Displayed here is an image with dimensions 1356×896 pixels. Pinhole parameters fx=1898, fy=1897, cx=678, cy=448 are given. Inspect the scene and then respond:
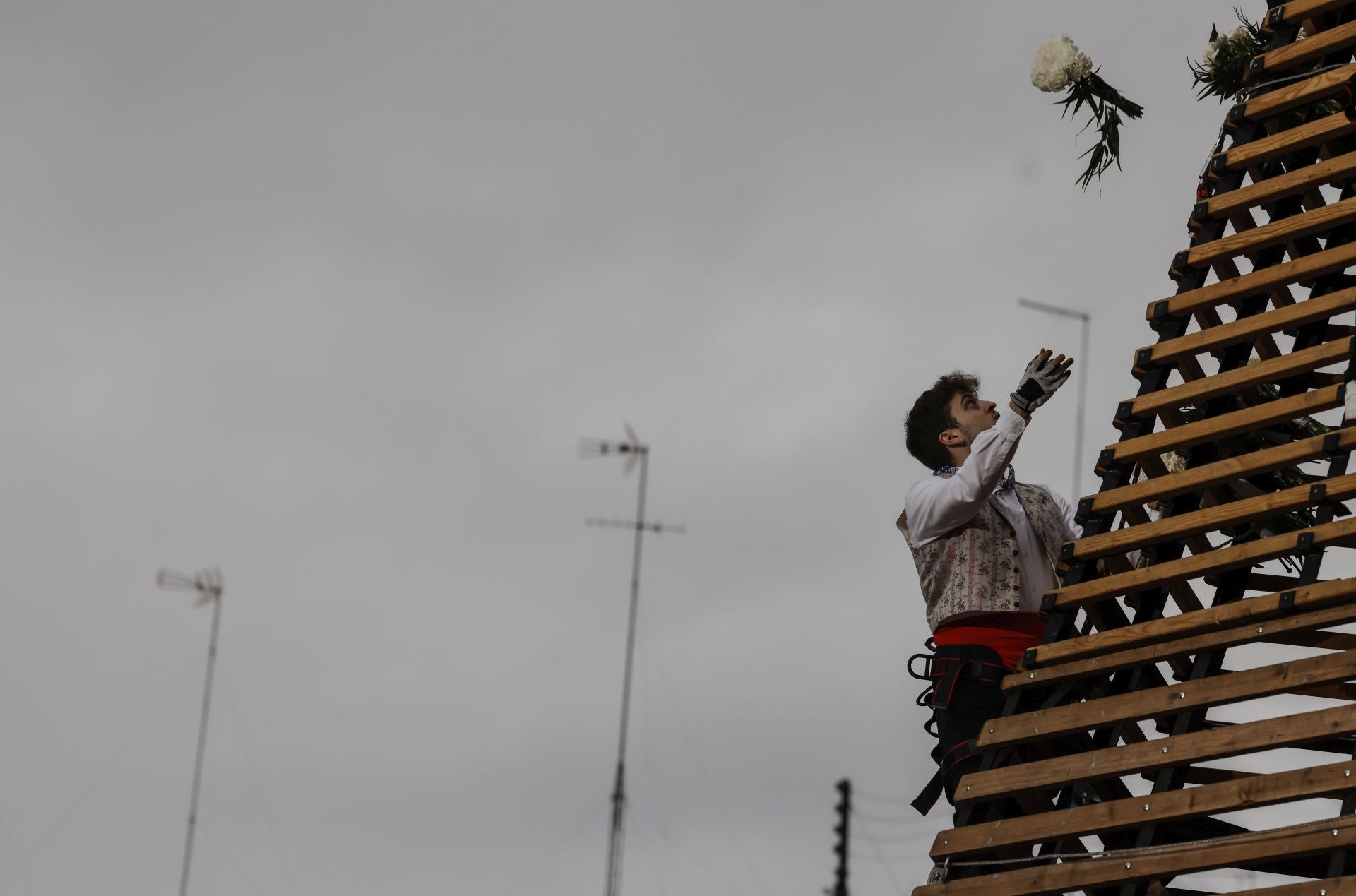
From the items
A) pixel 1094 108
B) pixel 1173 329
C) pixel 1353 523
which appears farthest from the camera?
pixel 1094 108

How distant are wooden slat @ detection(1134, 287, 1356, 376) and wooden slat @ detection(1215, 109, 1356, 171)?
703 mm

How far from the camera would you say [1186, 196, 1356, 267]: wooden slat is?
767 centimetres

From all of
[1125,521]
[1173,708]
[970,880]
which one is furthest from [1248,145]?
[970,880]

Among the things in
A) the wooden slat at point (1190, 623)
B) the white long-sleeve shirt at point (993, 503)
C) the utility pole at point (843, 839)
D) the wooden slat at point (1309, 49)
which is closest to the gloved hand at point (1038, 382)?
the white long-sleeve shirt at point (993, 503)

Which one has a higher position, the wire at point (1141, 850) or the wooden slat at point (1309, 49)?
the wooden slat at point (1309, 49)

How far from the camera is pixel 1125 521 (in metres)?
7.96

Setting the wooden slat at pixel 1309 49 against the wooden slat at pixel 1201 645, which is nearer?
the wooden slat at pixel 1201 645

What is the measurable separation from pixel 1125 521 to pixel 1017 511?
0.51m

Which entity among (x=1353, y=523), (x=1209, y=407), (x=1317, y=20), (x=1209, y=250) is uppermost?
(x=1317, y=20)

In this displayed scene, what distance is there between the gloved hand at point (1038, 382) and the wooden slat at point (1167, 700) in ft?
3.95

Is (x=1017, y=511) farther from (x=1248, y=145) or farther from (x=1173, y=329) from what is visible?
(x=1248, y=145)

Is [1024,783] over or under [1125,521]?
under

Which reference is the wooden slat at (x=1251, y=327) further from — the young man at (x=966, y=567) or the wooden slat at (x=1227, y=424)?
the young man at (x=966, y=567)

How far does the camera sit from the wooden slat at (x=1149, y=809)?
22.0 ft
